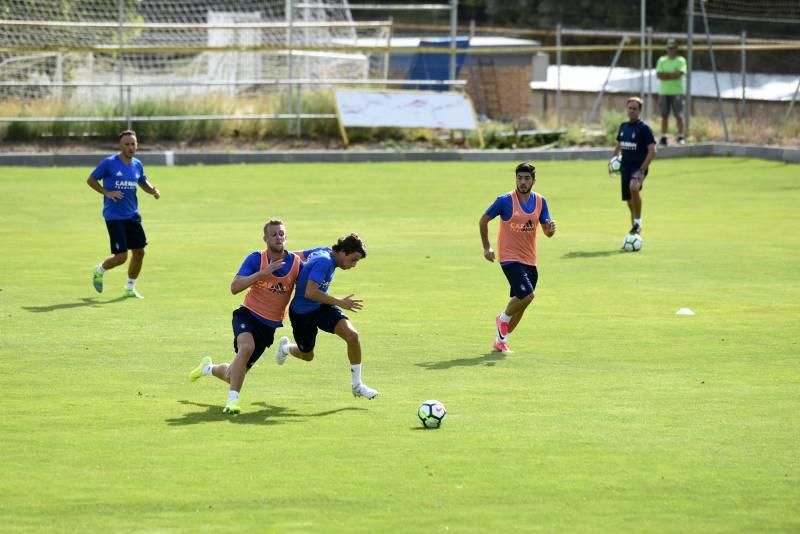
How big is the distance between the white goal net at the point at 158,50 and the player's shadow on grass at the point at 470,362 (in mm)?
21084

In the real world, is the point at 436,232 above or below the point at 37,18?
below

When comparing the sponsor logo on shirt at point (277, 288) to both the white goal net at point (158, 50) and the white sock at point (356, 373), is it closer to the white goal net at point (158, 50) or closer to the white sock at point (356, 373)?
the white sock at point (356, 373)

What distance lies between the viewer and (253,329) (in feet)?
37.9

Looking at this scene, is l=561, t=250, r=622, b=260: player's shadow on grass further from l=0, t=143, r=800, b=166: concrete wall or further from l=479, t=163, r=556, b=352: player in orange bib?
l=0, t=143, r=800, b=166: concrete wall

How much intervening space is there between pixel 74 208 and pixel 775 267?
1313 cm

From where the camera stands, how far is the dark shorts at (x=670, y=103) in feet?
120

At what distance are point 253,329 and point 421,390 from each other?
1.66m

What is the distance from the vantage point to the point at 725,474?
30.9ft

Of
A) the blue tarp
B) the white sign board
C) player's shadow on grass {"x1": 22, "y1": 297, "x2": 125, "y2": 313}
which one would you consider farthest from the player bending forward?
the blue tarp

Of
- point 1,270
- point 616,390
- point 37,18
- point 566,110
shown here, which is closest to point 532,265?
point 616,390

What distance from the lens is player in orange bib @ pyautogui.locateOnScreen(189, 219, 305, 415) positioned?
1123cm

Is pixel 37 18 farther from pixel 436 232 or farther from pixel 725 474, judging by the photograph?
pixel 725 474

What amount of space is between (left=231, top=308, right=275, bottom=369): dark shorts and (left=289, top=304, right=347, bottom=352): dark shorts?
31cm

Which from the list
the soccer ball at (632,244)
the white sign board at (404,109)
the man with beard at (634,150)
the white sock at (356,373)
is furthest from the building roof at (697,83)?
the white sock at (356,373)
